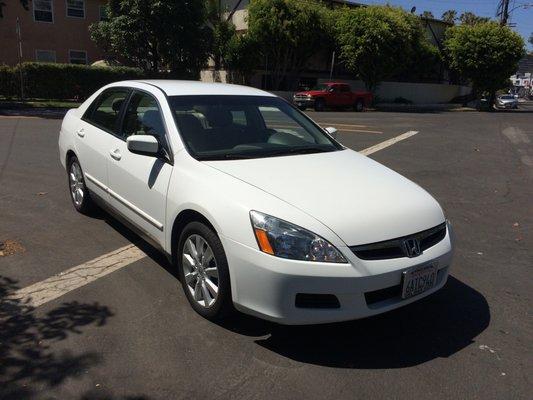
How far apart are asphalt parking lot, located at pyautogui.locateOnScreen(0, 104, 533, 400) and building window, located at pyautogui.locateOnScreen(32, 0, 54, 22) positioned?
2656 centimetres

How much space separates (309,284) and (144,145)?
179 centimetres

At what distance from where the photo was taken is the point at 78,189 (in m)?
5.89

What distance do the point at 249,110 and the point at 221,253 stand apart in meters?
1.84

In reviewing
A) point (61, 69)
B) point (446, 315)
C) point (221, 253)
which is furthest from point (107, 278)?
point (61, 69)

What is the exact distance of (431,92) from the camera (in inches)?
1761

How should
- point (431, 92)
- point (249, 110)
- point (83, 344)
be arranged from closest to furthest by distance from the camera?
point (83, 344) → point (249, 110) → point (431, 92)

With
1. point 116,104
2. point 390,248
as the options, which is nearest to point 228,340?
point 390,248

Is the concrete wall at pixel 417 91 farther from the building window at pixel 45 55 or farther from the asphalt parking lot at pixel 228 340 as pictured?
the asphalt parking lot at pixel 228 340

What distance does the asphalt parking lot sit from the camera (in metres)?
2.90

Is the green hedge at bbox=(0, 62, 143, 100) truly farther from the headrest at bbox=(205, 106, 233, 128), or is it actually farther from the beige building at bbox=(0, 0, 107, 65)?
the headrest at bbox=(205, 106, 233, 128)

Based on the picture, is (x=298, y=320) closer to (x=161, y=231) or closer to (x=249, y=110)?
(x=161, y=231)

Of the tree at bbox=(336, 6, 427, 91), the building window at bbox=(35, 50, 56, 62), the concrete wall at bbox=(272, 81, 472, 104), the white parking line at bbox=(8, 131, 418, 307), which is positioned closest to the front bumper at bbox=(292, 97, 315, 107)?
the tree at bbox=(336, 6, 427, 91)

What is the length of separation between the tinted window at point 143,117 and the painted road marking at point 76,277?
1.12 m

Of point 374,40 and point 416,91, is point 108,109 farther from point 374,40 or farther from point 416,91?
point 416,91
